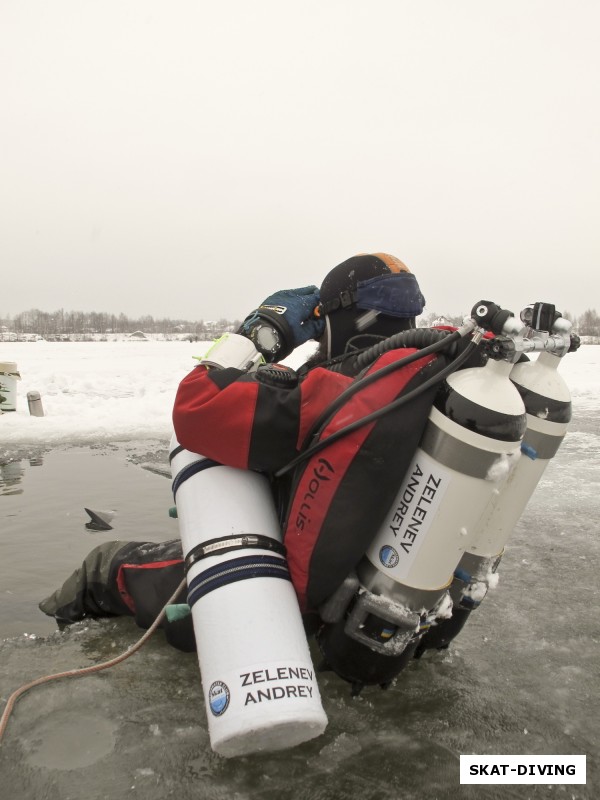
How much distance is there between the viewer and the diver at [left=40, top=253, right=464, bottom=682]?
6.70ft

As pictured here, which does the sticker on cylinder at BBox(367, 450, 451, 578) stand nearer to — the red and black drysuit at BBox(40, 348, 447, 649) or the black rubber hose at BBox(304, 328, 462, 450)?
the red and black drysuit at BBox(40, 348, 447, 649)

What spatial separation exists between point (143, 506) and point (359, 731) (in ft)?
11.2

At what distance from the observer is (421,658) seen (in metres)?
2.70

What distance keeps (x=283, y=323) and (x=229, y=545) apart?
1.02 metres

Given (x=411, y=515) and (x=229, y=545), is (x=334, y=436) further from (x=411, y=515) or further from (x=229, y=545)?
(x=229, y=545)

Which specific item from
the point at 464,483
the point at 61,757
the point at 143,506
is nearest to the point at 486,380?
the point at 464,483

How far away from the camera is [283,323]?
8.71 ft

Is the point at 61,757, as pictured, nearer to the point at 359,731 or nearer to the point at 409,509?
the point at 359,731

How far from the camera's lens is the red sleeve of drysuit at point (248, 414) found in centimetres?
217

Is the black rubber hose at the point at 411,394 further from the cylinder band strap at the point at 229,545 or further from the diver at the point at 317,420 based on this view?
the cylinder band strap at the point at 229,545

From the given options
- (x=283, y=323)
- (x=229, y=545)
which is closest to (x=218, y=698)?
(x=229, y=545)

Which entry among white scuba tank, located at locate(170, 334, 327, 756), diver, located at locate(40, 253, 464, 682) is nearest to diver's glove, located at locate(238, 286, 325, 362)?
diver, located at locate(40, 253, 464, 682)

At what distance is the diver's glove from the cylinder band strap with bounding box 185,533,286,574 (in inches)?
32.9

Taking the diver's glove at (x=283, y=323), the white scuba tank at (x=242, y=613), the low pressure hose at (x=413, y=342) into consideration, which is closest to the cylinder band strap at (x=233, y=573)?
the white scuba tank at (x=242, y=613)
